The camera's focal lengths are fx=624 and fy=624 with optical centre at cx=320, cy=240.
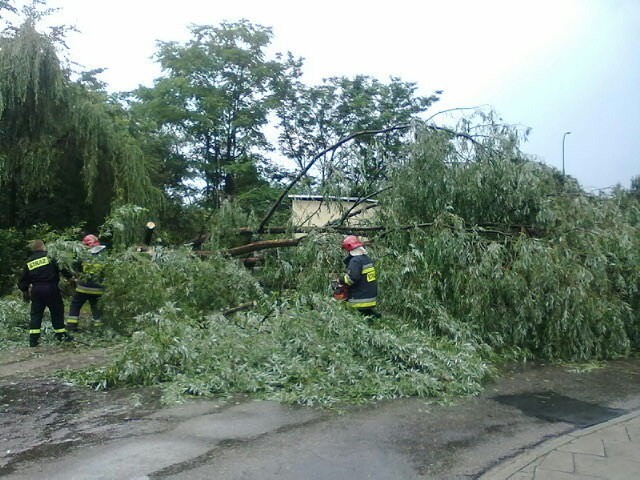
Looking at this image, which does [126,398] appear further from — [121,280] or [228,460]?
[121,280]

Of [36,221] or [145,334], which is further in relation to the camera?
[36,221]

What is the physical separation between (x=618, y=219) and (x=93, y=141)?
10.4 m

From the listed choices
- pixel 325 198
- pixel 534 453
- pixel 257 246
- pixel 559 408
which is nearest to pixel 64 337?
pixel 257 246

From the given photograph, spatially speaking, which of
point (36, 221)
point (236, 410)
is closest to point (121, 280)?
point (236, 410)

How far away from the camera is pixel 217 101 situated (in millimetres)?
21484

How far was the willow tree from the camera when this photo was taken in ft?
41.2

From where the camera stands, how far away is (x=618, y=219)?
30.7ft

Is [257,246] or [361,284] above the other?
[257,246]

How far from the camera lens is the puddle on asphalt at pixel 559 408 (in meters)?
5.36

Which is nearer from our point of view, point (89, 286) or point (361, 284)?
point (361, 284)

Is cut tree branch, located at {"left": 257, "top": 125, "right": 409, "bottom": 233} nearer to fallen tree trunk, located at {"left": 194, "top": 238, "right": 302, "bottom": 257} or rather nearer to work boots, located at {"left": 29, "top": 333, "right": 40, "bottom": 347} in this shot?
fallen tree trunk, located at {"left": 194, "top": 238, "right": 302, "bottom": 257}

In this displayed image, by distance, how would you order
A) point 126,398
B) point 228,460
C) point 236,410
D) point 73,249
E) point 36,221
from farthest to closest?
1. point 36,221
2. point 73,249
3. point 126,398
4. point 236,410
5. point 228,460

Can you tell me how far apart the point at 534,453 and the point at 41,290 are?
628cm

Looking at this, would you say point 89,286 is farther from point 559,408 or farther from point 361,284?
point 559,408
